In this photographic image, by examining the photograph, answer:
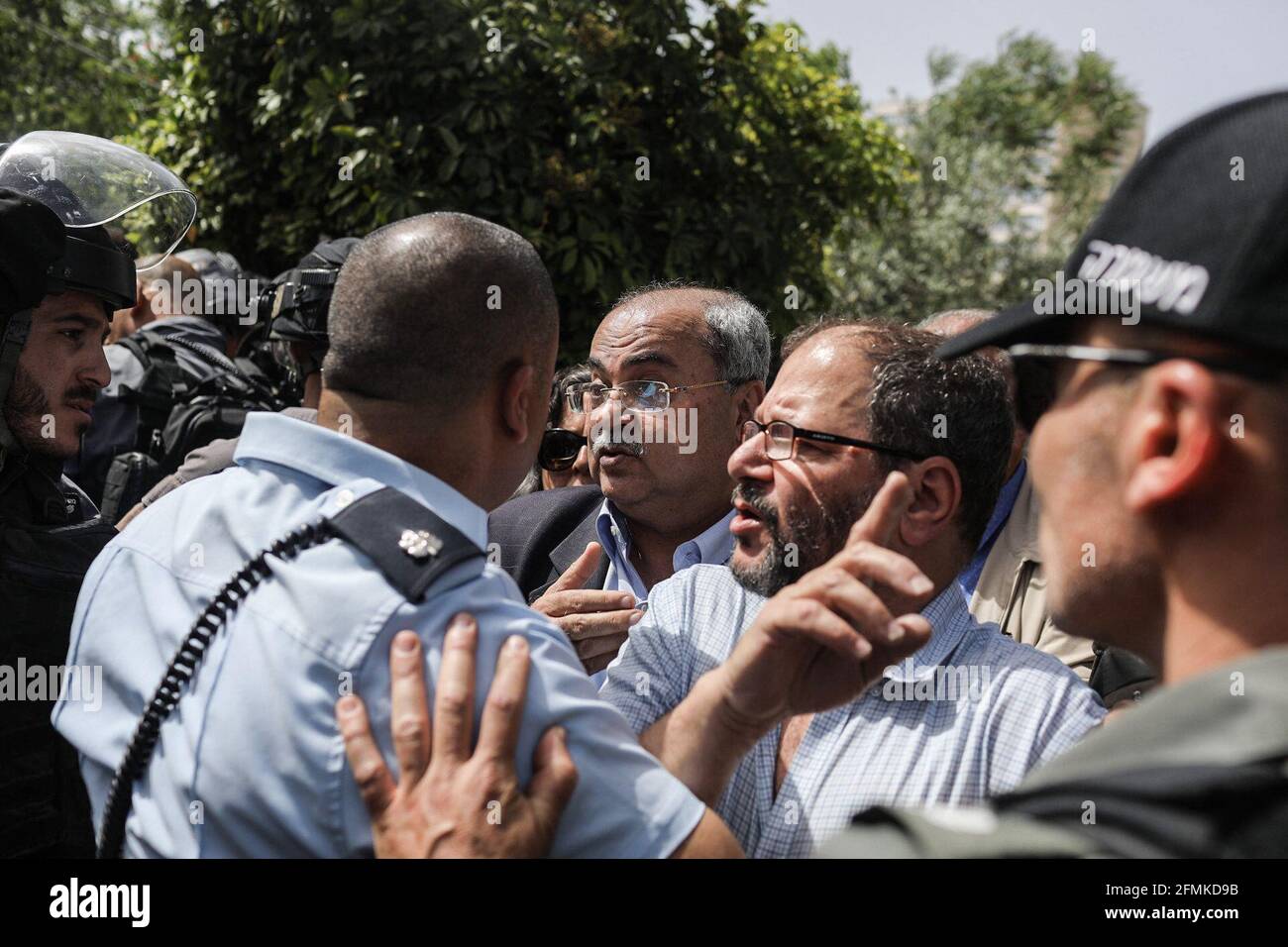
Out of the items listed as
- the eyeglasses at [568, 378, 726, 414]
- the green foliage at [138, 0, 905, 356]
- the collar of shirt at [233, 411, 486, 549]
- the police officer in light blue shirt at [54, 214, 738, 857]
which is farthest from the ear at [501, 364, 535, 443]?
the green foliage at [138, 0, 905, 356]

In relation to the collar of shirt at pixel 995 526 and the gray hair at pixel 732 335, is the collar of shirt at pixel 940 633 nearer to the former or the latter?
the gray hair at pixel 732 335

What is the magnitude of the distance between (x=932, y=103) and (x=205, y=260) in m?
26.8

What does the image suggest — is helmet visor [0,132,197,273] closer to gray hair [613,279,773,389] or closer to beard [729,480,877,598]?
gray hair [613,279,773,389]

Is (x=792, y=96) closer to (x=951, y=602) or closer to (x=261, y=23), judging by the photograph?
(x=261, y=23)

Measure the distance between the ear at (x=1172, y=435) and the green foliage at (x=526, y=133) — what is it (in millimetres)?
5931

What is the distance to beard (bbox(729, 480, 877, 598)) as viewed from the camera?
273 cm

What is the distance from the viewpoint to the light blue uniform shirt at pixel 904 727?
87.9 inches

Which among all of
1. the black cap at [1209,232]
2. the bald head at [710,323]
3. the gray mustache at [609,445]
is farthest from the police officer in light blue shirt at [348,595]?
the bald head at [710,323]

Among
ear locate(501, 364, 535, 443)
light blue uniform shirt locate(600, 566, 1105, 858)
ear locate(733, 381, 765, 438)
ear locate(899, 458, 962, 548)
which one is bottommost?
light blue uniform shirt locate(600, 566, 1105, 858)

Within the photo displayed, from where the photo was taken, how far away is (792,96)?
8.51 metres

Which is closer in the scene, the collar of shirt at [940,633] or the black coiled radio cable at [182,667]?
the black coiled radio cable at [182,667]

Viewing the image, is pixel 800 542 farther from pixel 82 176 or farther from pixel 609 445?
pixel 82 176

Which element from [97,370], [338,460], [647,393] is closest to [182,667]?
[338,460]

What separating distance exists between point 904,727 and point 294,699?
1.26 metres
